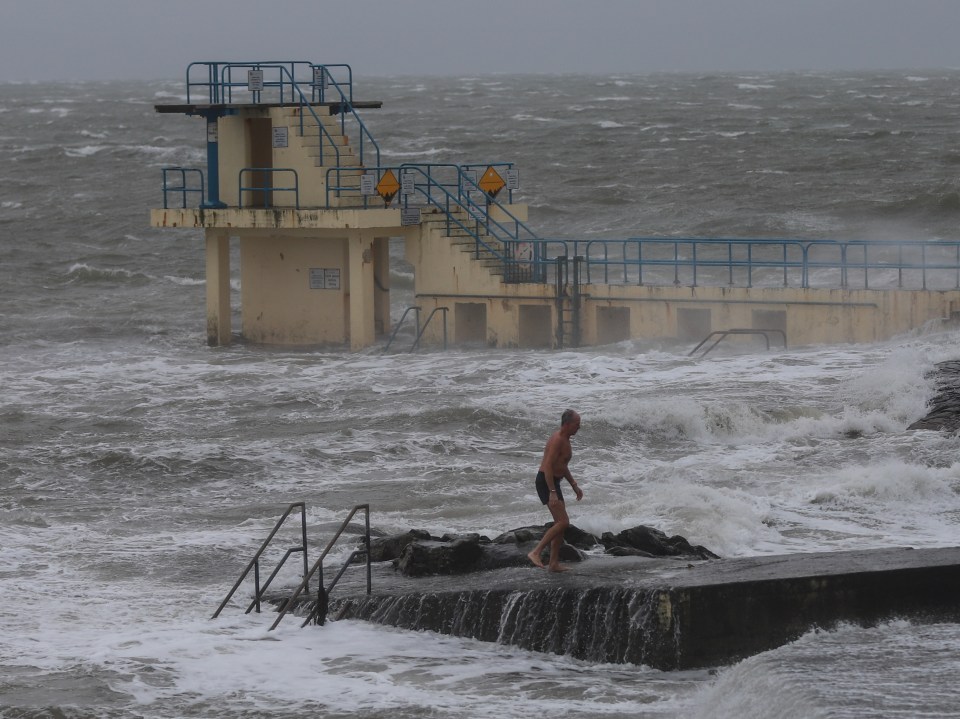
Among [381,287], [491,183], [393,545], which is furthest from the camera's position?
[381,287]

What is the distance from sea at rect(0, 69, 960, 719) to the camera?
11.5 m

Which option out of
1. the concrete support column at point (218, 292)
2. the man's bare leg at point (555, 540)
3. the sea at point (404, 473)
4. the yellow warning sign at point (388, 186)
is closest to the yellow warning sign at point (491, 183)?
the yellow warning sign at point (388, 186)

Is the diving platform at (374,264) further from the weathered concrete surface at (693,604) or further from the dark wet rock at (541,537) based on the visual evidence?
the weathered concrete surface at (693,604)

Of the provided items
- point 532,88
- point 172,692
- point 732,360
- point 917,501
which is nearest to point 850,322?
point 732,360

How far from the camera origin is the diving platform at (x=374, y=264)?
91.6 ft

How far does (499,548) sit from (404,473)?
5.47m

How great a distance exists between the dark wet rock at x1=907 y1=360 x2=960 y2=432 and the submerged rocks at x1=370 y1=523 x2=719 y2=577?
6.65m

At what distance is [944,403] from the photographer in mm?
21188

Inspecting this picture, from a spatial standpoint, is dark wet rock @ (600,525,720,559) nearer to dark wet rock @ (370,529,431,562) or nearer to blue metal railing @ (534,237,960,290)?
dark wet rock @ (370,529,431,562)

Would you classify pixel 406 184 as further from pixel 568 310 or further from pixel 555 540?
pixel 555 540

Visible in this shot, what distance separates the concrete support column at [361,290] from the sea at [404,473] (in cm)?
41

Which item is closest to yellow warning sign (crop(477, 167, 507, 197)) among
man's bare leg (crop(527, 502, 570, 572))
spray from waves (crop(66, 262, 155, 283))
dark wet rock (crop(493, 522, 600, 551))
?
spray from waves (crop(66, 262, 155, 283))

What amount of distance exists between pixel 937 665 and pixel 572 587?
117 inches

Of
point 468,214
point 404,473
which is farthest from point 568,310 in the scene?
point 404,473
